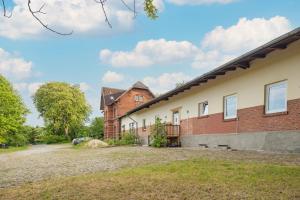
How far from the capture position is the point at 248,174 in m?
6.32

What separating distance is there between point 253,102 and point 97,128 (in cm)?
4944

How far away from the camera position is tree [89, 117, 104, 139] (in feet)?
→ 197

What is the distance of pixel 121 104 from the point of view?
46.5 m

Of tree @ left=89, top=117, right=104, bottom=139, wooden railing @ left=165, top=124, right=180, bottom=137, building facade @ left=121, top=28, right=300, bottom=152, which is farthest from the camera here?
tree @ left=89, top=117, right=104, bottom=139

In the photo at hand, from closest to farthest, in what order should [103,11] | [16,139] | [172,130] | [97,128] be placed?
1. [103,11]
2. [172,130]
3. [16,139]
4. [97,128]

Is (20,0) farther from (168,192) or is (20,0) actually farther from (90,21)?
(168,192)

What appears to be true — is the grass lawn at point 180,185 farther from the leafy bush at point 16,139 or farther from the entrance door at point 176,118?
the leafy bush at point 16,139

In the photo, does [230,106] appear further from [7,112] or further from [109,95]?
[109,95]

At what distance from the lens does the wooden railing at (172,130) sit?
22328 millimetres

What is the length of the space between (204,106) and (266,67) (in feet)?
21.1

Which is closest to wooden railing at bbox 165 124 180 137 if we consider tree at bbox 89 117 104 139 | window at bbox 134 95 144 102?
window at bbox 134 95 144 102

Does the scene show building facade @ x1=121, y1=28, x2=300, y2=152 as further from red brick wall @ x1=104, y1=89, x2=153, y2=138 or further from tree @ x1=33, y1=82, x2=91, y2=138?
tree @ x1=33, y1=82, x2=91, y2=138

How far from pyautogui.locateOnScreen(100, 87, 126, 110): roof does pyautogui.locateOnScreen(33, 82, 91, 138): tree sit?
1192 centimetres

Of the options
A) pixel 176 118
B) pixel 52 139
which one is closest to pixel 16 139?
pixel 52 139
